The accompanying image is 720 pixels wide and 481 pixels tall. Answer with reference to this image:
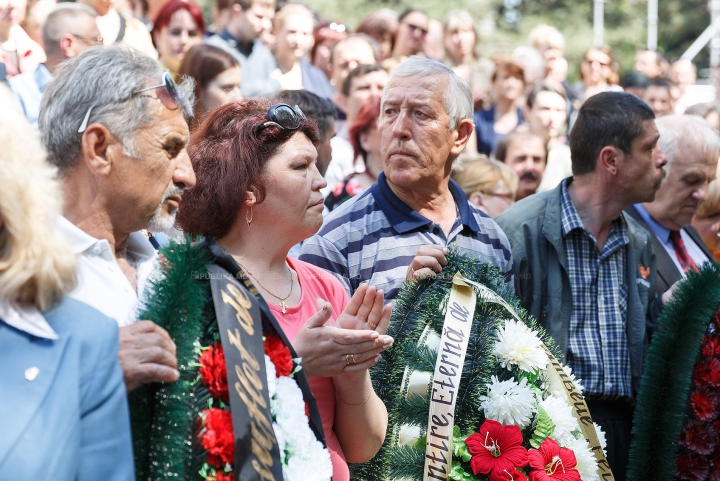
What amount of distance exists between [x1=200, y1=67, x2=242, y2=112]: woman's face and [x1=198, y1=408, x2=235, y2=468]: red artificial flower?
3626 millimetres

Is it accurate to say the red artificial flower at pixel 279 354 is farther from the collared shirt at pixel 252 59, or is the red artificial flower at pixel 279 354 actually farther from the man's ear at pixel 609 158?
the collared shirt at pixel 252 59

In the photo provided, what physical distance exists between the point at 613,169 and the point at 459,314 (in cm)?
199

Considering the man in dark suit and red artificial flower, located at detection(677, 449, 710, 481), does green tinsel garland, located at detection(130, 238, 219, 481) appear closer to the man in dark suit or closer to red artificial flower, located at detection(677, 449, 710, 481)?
red artificial flower, located at detection(677, 449, 710, 481)

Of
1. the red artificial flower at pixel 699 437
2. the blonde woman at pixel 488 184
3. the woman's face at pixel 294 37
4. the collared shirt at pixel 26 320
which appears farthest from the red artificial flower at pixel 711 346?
the woman's face at pixel 294 37

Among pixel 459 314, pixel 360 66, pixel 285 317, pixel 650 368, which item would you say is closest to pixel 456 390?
pixel 459 314

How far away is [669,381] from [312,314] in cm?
197

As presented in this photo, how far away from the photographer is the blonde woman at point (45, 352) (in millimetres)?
1871

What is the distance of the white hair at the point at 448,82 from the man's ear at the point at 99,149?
6.45 feet

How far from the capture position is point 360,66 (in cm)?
682

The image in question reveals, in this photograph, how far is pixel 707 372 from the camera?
4.17 metres

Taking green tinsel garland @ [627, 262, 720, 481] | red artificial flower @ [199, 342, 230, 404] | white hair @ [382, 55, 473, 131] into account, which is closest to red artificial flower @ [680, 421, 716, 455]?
green tinsel garland @ [627, 262, 720, 481]

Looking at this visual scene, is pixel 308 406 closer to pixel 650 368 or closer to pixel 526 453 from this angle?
pixel 526 453

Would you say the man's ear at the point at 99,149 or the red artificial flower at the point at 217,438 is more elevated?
the man's ear at the point at 99,149

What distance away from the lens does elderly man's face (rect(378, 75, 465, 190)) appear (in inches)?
160
